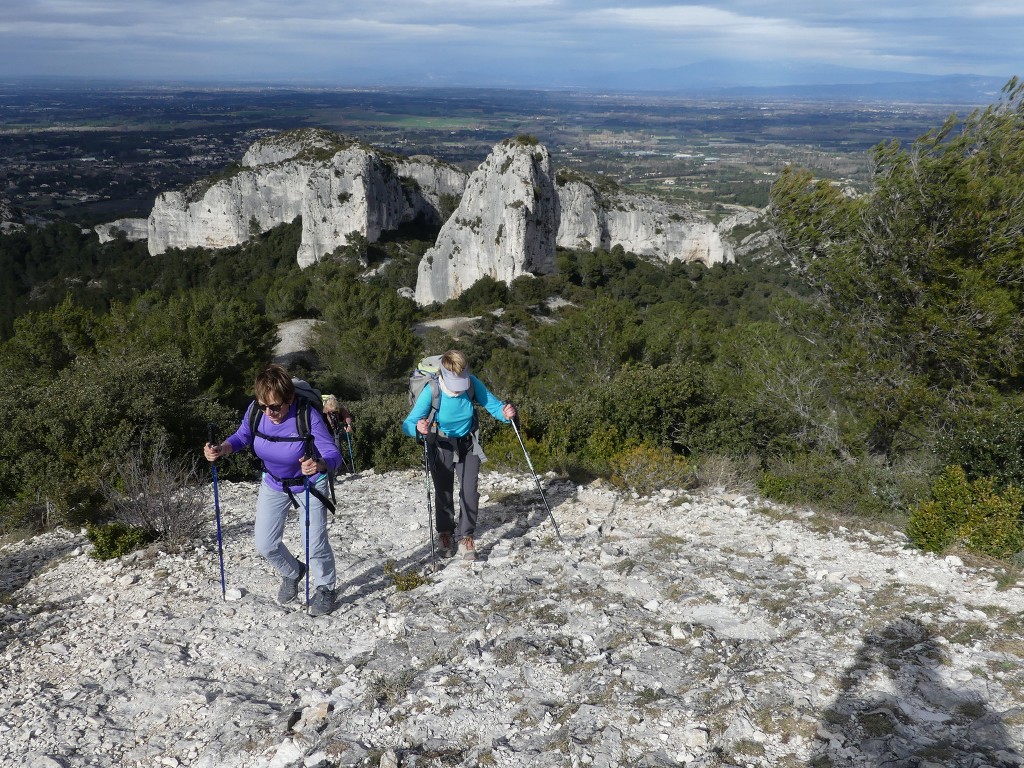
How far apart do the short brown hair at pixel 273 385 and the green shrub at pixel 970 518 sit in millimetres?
5230

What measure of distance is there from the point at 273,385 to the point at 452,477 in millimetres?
1872

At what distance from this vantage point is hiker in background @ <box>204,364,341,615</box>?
4238mm

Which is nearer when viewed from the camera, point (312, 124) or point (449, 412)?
point (449, 412)

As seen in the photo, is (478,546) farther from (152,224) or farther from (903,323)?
(152,224)

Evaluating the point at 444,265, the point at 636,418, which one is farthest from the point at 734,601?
the point at 444,265

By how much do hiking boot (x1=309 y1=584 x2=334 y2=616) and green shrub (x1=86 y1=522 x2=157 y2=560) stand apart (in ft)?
6.79

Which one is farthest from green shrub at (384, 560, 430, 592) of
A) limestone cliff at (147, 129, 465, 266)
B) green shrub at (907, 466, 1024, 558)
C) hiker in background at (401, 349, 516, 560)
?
limestone cliff at (147, 129, 465, 266)

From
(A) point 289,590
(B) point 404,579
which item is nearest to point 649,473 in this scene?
(B) point 404,579

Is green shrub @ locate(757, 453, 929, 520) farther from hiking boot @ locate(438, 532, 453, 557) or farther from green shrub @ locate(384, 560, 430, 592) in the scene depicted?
green shrub @ locate(384, 560, 430, 592)

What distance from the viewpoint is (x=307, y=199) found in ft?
171

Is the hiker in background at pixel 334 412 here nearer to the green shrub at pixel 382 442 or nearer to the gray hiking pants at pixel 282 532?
the gray hiking pants at pixel 282 532

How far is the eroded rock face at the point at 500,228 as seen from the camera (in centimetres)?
4459

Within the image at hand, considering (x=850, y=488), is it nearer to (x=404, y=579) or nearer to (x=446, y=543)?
(x=446, y=543)

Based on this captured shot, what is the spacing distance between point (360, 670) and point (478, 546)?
A: 2.10 meters
